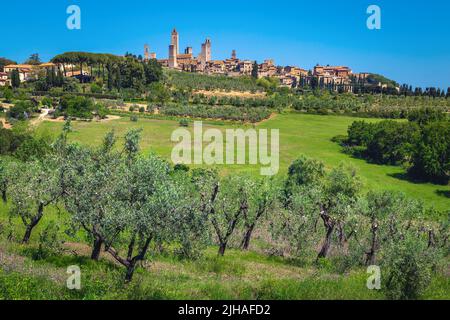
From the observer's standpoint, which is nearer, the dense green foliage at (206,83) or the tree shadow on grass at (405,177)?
the tree shadow on grass at (405,177)

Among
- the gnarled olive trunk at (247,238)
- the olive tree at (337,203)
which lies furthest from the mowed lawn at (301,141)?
the gnarled olive trunk at (247,238)

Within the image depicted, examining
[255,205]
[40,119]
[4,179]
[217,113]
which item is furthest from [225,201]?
[217,113]

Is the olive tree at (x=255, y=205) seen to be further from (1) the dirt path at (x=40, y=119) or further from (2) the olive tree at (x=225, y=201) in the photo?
(1) the dirt path at (x=40, y=119)

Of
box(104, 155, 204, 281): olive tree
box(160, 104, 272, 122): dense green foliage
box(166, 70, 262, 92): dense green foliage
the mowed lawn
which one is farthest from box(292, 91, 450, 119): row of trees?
box(104, 155, 204, 281): olive tree

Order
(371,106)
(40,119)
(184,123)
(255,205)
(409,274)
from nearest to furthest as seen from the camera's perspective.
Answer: (409,274) → (255,205) → (40,119) → (184,123) → (371,106)

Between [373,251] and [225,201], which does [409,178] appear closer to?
[373,251]

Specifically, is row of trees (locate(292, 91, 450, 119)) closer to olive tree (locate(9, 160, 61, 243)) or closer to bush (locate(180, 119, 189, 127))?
bush (locate(180, 119, 189, 127))
